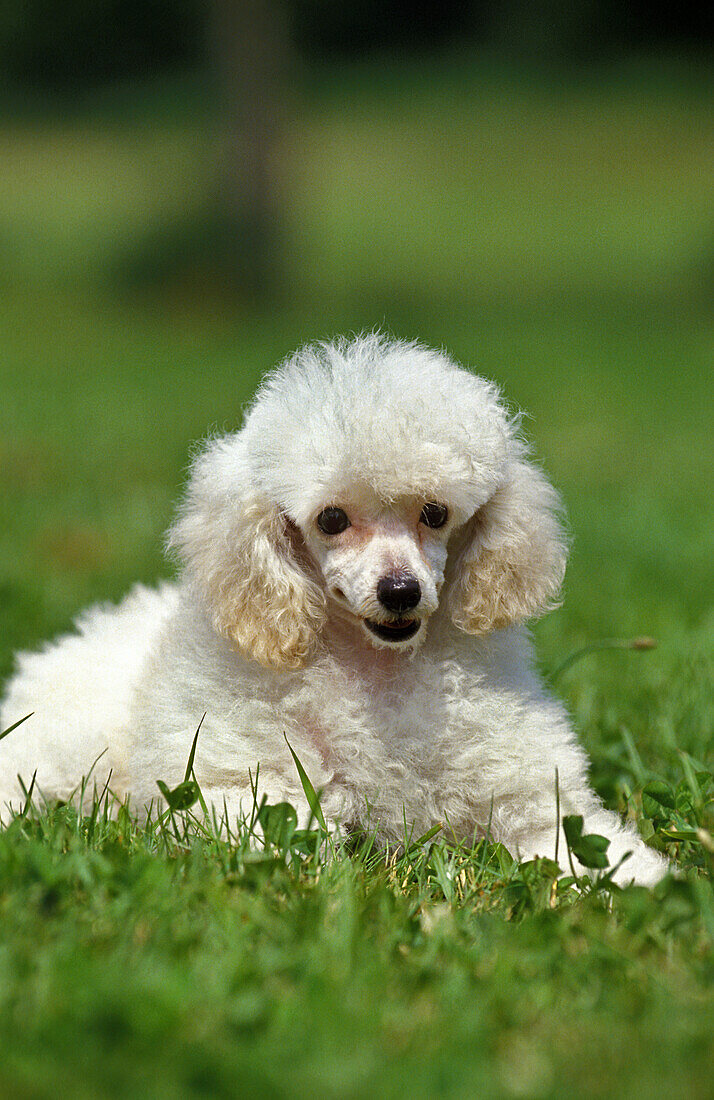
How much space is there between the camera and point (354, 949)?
2143mm

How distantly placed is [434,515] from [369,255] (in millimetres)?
20551

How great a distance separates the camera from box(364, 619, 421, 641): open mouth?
108 inches

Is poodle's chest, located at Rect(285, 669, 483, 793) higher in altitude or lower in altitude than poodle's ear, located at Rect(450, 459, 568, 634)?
lower

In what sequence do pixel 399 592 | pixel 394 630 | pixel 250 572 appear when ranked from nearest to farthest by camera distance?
pixel 399 592 → pixel 394 630 → pixel 250 572

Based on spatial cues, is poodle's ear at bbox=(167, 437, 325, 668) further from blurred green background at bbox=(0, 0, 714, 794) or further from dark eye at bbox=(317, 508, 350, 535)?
blurred green background at bbox=(0, 0, 714, 794)

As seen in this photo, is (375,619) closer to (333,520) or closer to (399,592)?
(399,592)

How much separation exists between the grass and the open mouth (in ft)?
1.43

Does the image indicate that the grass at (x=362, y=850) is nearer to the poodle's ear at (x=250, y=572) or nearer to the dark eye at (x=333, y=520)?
the poodle's ear at (x=250, y=572)

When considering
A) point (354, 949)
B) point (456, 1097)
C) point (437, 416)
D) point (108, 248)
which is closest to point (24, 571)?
point (437, 416)

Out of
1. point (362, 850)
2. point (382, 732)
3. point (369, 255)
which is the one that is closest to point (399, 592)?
point (382, 732)

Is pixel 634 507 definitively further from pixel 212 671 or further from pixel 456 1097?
pixel 456 1097

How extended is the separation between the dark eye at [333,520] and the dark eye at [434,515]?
164 mm

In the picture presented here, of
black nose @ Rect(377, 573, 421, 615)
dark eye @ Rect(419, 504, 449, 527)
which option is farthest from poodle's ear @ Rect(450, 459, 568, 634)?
black nose @ Rect(377, 573, 421, 615)

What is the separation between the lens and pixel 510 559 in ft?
9.55
